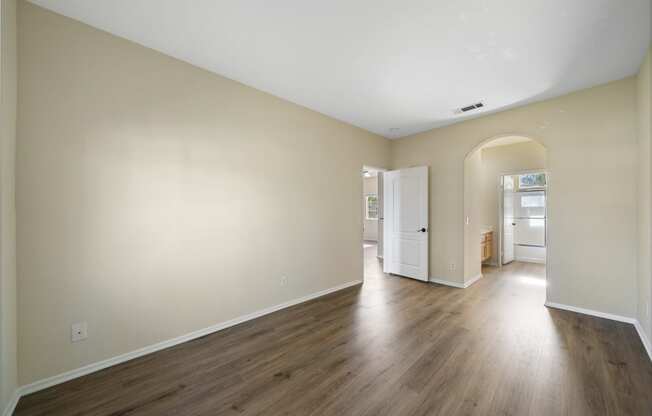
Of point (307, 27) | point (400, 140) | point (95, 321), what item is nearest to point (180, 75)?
point (307, 27)

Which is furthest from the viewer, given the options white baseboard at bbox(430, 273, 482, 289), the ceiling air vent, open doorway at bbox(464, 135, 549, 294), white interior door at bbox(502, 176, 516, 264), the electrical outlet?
white interior door at bbox(502, 176, 516, 264)

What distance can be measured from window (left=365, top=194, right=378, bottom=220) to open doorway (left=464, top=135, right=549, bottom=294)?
468cm

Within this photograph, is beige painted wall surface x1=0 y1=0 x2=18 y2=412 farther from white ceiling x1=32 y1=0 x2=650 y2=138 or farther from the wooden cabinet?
the wooden cabinet

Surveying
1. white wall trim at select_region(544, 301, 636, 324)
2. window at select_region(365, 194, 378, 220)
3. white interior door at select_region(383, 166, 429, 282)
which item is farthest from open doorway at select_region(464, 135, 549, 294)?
window at select_region(365, 194, 378, 220)

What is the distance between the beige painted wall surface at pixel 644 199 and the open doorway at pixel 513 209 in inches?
92.5

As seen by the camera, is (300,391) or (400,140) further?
(400,140)

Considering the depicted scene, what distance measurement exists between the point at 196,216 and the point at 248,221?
0.61 meters

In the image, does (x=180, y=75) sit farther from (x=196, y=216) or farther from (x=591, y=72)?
(x=591, y=72)

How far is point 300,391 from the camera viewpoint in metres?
1.88

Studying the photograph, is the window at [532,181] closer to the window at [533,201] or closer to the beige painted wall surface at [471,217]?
the window at [533,201]

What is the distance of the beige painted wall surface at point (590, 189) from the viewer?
2902mm

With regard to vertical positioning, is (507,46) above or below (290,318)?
above

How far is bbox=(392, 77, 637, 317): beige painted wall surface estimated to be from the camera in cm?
290

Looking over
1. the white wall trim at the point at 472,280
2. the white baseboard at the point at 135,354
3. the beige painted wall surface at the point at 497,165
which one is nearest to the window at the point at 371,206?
the beige painted wall surface at the point at 497,165
